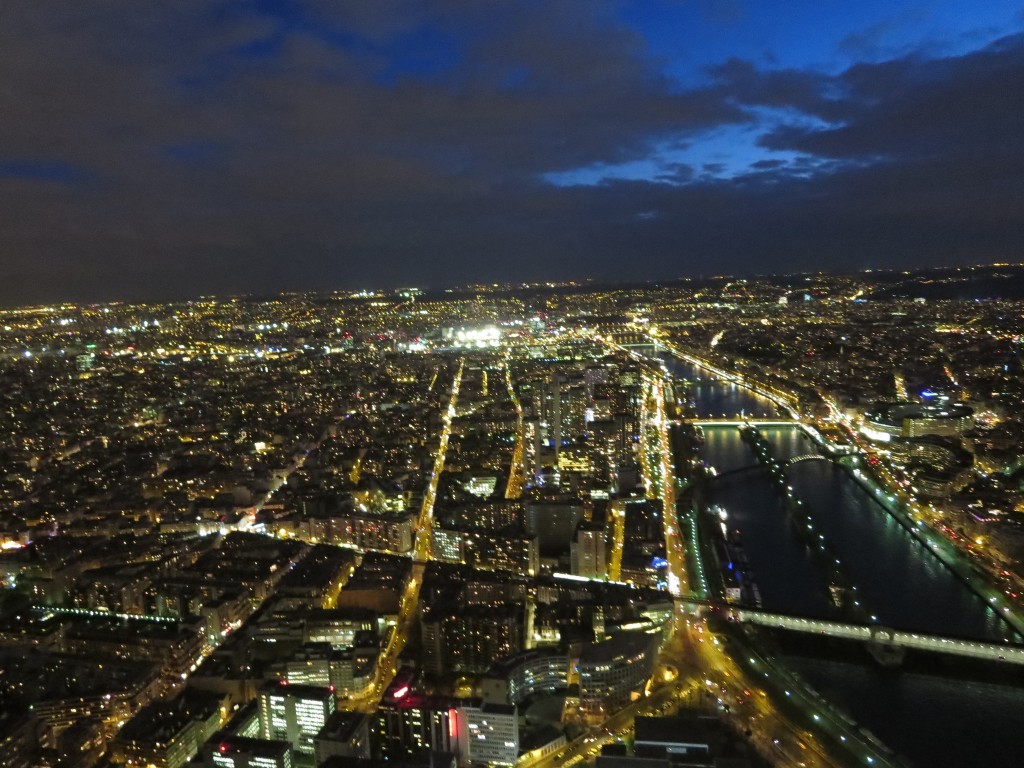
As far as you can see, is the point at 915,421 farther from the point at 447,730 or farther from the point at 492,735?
the point at 447,730

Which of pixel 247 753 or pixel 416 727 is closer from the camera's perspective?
pixel 247 753

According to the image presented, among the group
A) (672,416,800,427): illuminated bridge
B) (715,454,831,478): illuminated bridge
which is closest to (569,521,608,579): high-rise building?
(715,454,831,478): illuminated bridge

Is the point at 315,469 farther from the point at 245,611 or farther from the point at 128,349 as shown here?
the point at 128,349

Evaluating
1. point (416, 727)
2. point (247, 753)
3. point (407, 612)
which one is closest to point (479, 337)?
point (407, 612)

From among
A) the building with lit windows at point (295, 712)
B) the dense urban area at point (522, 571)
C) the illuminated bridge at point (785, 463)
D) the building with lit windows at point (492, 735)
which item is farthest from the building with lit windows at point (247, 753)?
the illuminated bridge at point (785, 463)

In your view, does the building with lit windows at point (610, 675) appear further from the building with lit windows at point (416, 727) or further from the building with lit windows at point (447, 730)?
the building with lit windows at point (416, 727)

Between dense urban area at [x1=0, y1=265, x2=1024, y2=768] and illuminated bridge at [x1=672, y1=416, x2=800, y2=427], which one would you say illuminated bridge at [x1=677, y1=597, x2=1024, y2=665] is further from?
illuminated bridge at [x1=672, y1=416, x2=800, y2=427]
